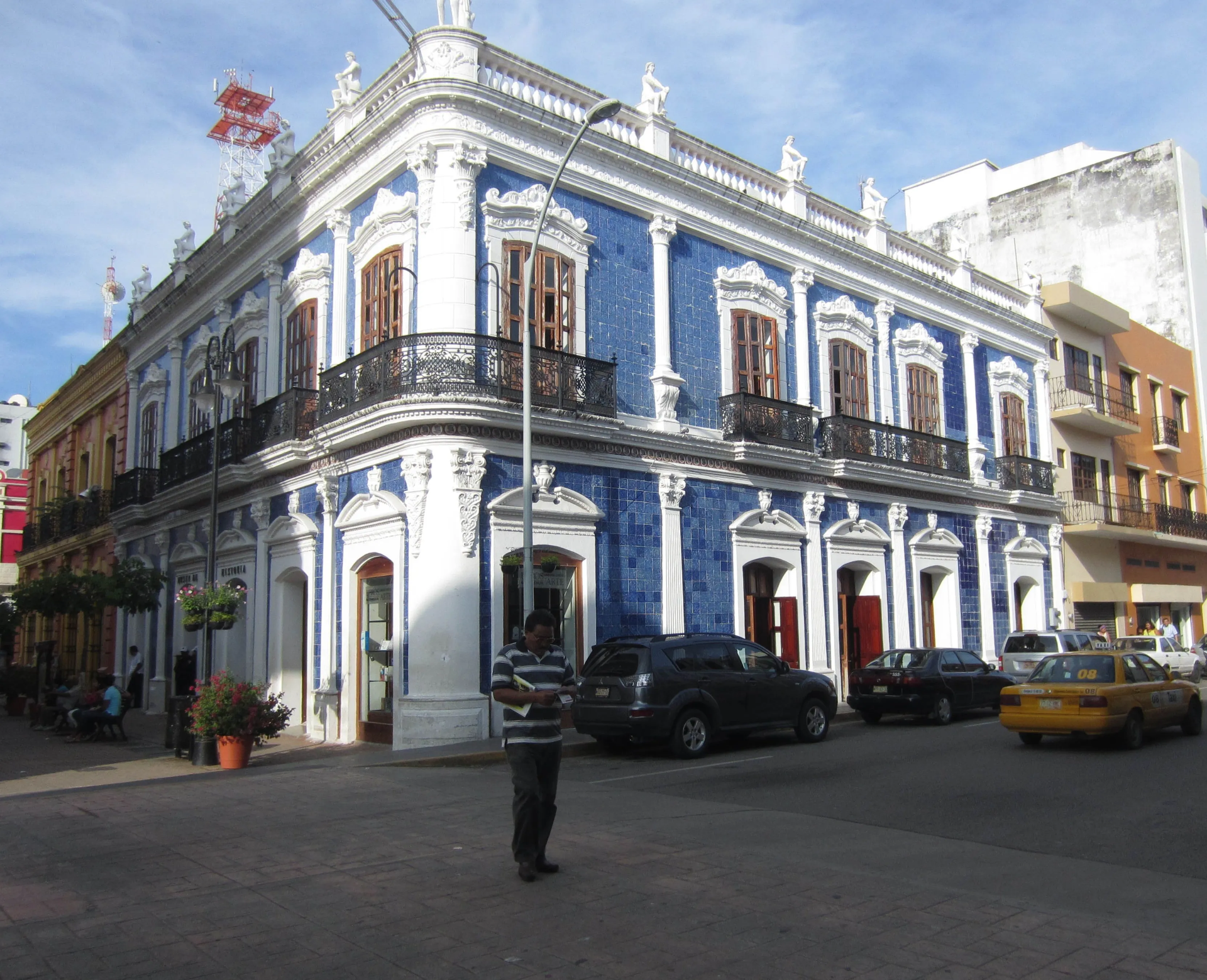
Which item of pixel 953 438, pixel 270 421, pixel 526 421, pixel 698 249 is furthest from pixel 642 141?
pixel 953 438

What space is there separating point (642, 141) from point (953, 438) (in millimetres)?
11482

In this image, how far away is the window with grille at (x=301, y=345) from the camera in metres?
19.2

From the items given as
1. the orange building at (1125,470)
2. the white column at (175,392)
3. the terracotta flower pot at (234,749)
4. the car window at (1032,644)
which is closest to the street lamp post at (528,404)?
the terracotta flower pot at (234,749)

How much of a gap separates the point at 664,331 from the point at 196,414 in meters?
12.4

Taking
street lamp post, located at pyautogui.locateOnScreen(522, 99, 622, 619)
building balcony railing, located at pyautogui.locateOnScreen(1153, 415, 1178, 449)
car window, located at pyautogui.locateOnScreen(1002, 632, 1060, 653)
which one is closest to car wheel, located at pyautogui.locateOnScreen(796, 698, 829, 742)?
street lamp post, located at pyautogui.locateOnScreen(522, 99, 622, 619)

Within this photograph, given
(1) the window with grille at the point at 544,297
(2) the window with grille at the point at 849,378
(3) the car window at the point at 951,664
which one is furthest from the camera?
(2) the window with grille at the point at 849,378

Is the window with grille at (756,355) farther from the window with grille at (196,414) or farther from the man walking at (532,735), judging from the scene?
the man walking at (532,735)

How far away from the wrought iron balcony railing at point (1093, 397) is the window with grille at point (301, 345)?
21733mm

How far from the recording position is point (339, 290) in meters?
18.3

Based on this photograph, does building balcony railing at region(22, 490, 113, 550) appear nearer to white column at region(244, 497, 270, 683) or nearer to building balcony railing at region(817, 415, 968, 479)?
white column at region(244, 497, 270, 683)

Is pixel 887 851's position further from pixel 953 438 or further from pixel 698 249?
pixel 953 438

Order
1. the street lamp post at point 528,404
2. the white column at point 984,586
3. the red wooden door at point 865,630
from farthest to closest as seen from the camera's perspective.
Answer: the white column at point 984,586, the red wooden door at point 865,630, the street lamp post at point 528,404

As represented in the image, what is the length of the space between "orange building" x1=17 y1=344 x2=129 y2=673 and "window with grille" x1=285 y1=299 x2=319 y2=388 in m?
10.9

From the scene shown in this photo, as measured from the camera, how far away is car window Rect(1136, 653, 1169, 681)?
14484mm
